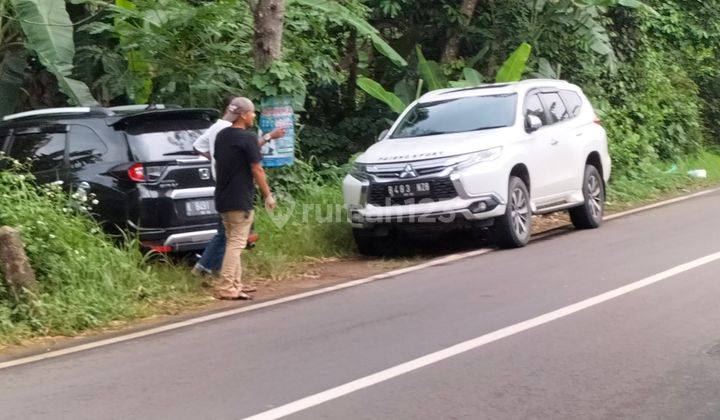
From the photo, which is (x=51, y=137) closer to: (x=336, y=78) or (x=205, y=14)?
(x=205, y=14)

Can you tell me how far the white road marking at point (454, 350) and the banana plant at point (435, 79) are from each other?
21.1ft

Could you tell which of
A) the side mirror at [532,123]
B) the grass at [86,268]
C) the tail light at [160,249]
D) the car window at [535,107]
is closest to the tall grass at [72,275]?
the grass at [86,268]

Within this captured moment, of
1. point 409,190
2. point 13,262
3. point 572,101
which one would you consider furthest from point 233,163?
point 572,101

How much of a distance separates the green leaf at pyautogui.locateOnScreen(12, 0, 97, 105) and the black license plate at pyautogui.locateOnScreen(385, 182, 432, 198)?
418cm

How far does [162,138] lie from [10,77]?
5082 millimetres

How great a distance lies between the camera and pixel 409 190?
11.9m

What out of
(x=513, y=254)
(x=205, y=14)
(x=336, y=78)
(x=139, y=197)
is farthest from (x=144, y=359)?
(x=336, y=78)

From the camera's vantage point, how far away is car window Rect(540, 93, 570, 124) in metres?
13.8

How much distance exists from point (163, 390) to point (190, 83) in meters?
7.54

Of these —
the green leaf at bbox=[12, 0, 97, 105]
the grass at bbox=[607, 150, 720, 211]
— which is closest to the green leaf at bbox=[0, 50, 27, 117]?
the green leaf at bbox=[12, 0, 97, 105]

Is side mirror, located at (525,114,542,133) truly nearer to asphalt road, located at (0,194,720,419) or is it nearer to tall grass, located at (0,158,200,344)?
asphalt road, located at (0,194,720,419)

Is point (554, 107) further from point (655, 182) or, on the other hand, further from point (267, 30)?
point (655, 182)

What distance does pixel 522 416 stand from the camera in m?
5.99

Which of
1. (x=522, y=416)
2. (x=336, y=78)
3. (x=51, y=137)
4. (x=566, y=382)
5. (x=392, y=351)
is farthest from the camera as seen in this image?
(x=336, y=78)
